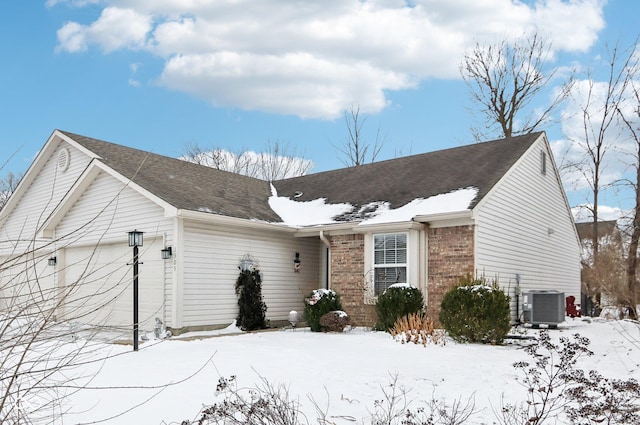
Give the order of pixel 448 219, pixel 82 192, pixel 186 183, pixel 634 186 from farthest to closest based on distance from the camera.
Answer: pixel 634 186
pixel 82 192
pixel 186 183
pixel 448 219

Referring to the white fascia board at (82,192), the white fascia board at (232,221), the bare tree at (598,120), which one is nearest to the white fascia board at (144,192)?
the white fascia board at (82,192)

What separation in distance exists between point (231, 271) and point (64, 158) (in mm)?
6840

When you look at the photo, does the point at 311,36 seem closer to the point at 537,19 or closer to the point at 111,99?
the point at 111,99

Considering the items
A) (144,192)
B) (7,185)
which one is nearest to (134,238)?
(144,192)

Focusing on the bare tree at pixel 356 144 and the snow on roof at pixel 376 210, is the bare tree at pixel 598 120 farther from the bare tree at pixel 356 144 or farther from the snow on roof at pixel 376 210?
the snow on roof at pixel 376 210

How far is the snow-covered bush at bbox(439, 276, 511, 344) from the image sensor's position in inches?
427

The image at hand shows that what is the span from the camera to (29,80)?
27.0 feet

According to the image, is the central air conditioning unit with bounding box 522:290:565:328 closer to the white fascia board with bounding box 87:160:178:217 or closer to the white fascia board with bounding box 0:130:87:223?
the white fascia board with bounding box 87:160:178:217

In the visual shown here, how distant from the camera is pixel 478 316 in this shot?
10.9 meters

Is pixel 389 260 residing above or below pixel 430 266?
above

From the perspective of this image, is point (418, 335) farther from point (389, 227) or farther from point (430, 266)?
point (389, 227)

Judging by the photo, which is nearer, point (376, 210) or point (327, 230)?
point (376, 210)

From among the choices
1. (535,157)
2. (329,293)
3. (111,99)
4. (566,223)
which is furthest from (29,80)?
(566,223)

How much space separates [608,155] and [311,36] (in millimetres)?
13840
